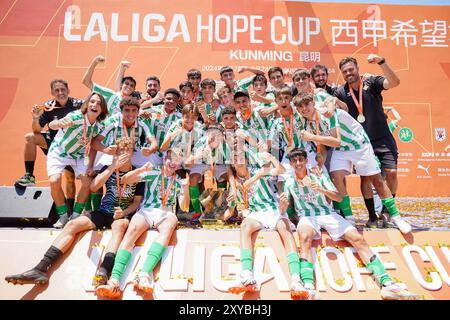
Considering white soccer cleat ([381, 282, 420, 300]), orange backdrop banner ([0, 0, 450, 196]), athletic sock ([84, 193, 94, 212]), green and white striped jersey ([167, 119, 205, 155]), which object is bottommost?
white soccer cleat ([381, 282, 420, 300])

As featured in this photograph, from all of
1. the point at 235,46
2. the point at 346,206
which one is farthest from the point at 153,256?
the point at 235,46

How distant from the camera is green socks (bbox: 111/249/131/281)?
2728 millimetres

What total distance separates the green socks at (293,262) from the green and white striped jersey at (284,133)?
4.09 ft

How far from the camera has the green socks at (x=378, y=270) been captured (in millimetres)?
2750

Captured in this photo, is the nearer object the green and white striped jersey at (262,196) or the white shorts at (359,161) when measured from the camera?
the green and white striped jersey at (262,196)

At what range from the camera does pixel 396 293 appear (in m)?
2.63

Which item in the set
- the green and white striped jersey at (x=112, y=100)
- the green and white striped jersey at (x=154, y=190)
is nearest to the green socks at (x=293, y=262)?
the green and white striped jersey at (x=154, y=190)

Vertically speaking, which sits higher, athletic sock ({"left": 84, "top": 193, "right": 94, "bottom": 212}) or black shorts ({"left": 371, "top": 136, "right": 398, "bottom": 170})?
black shorts ({"left": 371, "top": 136, "right": 398, "bottom": 170})

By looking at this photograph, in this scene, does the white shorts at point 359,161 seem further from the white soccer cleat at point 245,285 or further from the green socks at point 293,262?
the white soccer cleat at point 245,285

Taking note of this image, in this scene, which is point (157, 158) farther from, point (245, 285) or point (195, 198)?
Answer: point (245, 285)

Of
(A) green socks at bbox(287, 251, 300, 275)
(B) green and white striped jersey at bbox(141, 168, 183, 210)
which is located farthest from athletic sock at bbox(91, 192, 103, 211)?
(A) green socks at bbox(287, 251, 300, 275)

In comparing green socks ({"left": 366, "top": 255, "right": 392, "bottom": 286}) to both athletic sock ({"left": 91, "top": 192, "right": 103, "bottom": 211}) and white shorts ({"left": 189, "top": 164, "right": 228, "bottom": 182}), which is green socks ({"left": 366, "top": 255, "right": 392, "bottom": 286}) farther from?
athletic sock ({"left": 91, "top": 192, "right": 103, "bottom": 211})

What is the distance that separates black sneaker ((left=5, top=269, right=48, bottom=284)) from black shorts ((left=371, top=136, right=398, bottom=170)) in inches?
150

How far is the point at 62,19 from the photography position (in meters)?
7.10
